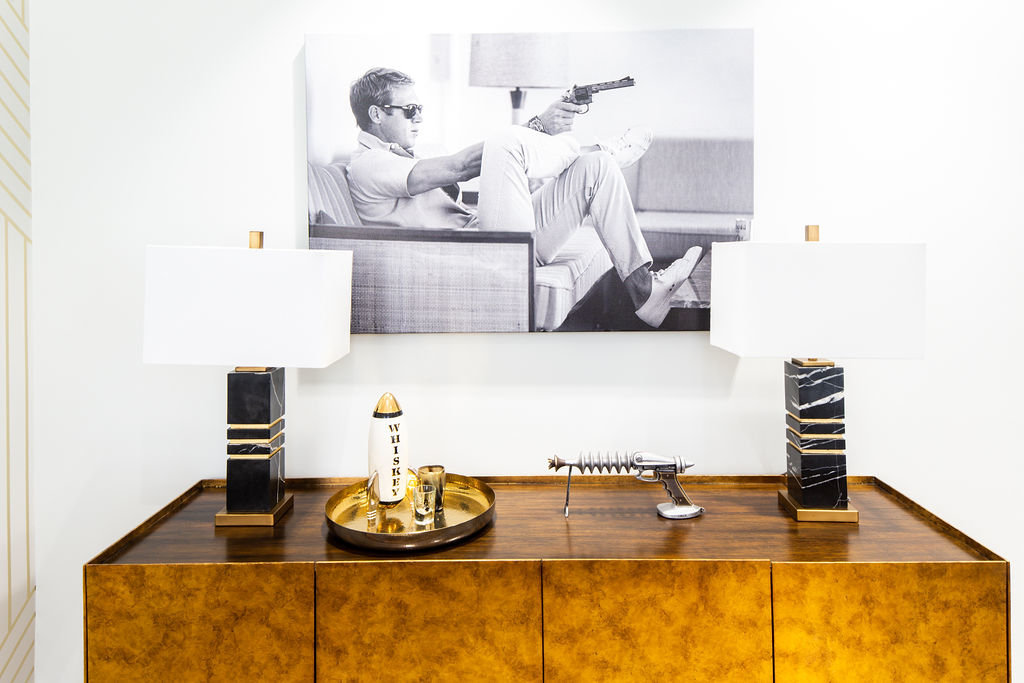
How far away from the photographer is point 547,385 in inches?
66.4

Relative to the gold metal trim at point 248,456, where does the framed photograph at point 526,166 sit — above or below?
above

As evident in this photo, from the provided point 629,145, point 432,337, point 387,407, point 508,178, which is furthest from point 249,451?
point 629,145

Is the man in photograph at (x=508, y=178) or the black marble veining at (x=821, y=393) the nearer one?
the black marble veining at (x=821, y=393)

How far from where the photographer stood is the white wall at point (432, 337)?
1.62m

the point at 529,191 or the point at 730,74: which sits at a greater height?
the point at 730,74

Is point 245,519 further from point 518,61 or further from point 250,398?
point 518,61

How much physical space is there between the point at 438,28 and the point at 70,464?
1.47 m

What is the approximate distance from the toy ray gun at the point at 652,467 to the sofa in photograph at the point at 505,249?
0.38 meters

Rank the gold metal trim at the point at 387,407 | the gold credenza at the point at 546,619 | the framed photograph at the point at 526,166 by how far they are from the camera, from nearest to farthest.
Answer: the gold credenza at the point at 546,619 → the gold metal trim at the point at 387,407 → the framed photograph at the point at 526,166

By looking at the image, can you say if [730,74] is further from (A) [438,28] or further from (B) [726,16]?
(A) [438,28]

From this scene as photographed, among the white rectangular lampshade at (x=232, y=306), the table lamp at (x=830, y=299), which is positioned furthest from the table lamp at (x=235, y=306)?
the table lamp at (x=830, y=299)

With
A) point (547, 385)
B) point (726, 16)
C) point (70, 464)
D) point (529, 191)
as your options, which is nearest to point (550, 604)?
point (547, 385)

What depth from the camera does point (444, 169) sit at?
1.62 m

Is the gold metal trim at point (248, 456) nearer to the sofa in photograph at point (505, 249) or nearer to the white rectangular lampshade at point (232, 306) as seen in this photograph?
the white rectangular lampshade at point (232, 306)
